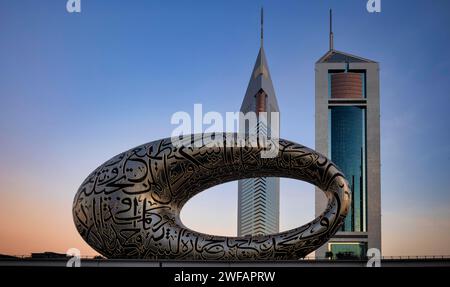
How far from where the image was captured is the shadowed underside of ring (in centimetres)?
2416

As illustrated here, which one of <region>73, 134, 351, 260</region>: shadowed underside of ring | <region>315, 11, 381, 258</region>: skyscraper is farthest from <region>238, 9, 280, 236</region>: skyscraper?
<region>73, 134, 351, 260</region>: shadowed underside of ring

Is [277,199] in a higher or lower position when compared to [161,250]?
lower

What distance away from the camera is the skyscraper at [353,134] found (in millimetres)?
82938

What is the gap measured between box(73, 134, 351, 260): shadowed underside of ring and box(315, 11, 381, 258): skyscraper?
180 ft

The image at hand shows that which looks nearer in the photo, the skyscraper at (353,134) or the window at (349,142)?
the skyscraper at (353,134)

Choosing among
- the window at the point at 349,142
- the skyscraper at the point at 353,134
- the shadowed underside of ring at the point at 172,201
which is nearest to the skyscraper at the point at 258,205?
the window at the point at 349,142

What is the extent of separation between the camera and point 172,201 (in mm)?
26188

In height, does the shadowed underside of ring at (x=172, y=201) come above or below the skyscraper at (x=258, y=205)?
above

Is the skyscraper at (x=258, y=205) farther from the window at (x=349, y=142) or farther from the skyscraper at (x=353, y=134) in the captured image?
the skyscraper at (x=353, y=134)

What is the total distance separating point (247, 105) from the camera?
127 m

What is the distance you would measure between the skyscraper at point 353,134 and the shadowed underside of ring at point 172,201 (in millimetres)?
54824
